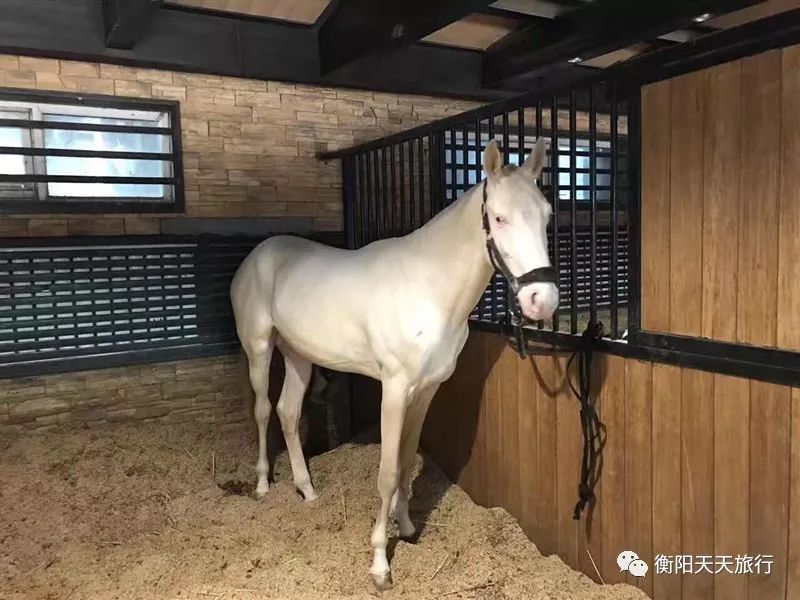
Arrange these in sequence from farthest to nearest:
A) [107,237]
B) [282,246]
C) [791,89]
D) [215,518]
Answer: [107,237] → [282,246] → [215,518] → [791,89]

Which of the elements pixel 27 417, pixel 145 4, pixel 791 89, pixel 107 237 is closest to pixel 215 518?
pixel 27 417

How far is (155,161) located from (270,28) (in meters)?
0.95

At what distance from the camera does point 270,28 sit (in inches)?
128

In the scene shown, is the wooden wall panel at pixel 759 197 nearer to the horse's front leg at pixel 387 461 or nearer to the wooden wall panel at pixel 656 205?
the wooden wall panel at pixel 656 205

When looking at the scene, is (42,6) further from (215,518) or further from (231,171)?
(215,518)

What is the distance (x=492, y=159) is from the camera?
1726 mm

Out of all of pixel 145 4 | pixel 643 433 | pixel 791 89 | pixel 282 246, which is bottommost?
pixel 643 433

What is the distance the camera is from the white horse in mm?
1697

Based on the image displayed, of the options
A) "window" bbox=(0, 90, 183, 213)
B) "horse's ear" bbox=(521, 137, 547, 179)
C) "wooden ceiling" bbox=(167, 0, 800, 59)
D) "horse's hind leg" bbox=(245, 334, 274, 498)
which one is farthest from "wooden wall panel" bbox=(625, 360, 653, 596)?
"window" bbox=(0, 90, 183, 213)

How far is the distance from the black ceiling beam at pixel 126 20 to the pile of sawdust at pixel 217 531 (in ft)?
6.12

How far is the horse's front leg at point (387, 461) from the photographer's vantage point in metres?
2.02

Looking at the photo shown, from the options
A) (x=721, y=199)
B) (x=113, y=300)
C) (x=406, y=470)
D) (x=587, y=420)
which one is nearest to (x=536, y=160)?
(x=721, y=199)

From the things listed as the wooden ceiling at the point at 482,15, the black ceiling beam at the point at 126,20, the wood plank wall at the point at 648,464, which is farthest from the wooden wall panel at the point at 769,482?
the black ceiling beam at the point at 126,20

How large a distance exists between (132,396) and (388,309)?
5.79 ft
